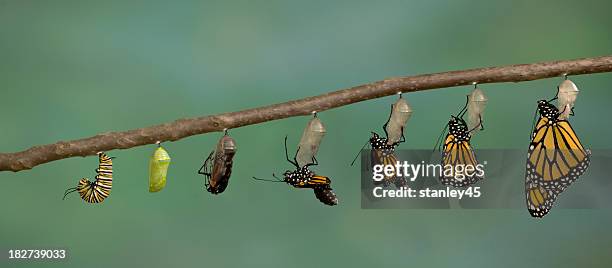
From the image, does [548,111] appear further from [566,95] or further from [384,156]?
[384,156]

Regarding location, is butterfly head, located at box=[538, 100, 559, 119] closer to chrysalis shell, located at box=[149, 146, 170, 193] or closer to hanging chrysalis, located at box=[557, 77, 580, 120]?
hanging chrysalis, located at box=[557, 77, 580, 120]

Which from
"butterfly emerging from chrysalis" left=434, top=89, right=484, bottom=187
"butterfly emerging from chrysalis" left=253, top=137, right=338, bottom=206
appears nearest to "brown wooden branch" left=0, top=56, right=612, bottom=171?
"butterfly emerging from chrysalis" left=434, top=89, right=484, bottom=187

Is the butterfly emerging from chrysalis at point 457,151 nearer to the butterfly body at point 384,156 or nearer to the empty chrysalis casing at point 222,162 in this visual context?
the butterfly body at point 384,156

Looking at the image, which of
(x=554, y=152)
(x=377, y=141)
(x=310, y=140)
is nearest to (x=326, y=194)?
(x=377, y=141)

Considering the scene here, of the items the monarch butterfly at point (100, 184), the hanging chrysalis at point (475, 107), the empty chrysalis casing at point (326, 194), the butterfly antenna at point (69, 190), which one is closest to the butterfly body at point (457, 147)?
the hanging chrysalis at point (475, 107)

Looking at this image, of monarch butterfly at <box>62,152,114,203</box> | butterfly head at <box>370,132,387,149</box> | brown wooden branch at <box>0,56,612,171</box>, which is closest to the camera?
brown wooden branch at <box>0,56,612,171</box>

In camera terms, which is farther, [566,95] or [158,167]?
[158,167]
